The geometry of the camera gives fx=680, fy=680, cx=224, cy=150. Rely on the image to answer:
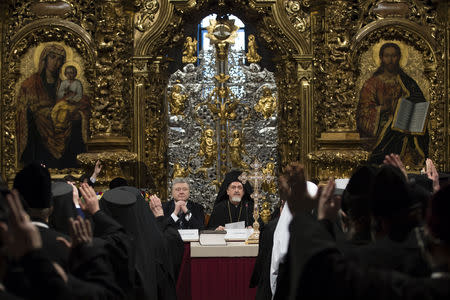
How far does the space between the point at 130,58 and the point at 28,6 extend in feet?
7.68

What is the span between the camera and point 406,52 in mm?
13258

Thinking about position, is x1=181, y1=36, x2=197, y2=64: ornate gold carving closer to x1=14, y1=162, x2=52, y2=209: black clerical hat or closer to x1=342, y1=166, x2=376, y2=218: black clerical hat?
x1=14, y1=162, x2=52, y2=209: black clerical hat

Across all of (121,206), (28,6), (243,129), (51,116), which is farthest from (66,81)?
(121,206)

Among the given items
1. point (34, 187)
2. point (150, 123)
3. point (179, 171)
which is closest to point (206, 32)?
point (150, 123)

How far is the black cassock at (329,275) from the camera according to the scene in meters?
2.89

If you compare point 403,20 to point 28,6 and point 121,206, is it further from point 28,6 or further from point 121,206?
point 121,206

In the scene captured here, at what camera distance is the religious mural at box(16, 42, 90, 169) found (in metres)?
13.2

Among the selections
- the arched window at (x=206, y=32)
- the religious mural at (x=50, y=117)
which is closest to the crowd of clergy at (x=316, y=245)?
the religious mural at (x=50, y=117)

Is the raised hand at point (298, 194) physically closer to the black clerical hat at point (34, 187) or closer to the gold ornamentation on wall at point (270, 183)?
the black clerical hat at point (34, 187)

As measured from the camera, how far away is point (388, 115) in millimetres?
13133

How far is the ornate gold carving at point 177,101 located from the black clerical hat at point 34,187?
31.3 feet

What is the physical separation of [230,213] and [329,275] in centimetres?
887

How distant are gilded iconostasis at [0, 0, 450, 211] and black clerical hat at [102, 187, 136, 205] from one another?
688 centimetres

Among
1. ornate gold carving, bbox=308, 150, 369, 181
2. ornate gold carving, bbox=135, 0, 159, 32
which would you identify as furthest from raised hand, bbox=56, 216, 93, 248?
ornate gold carving, bbox=135, 0, 159, 32
